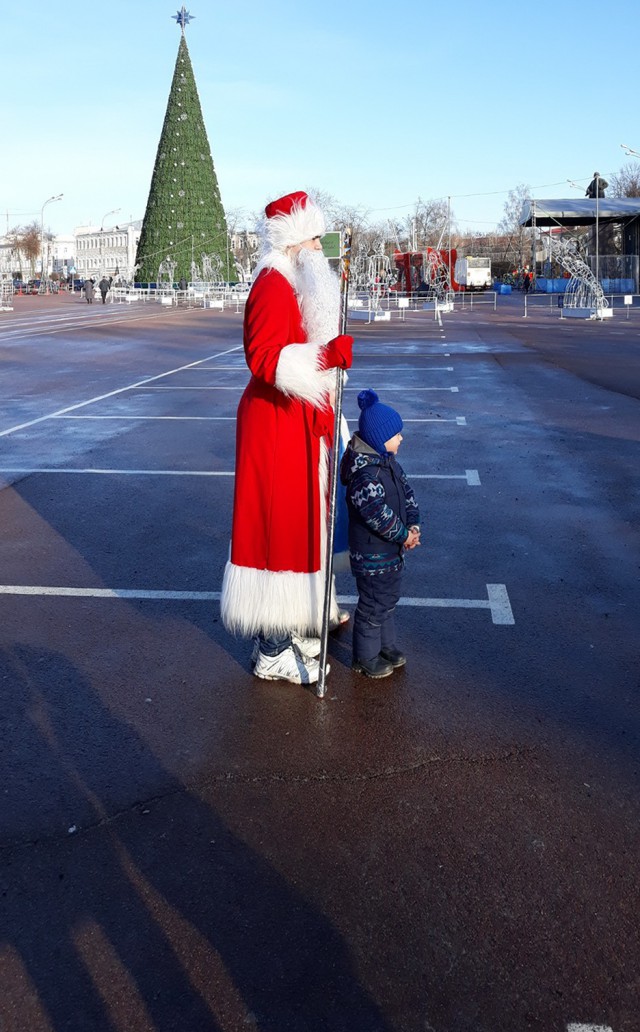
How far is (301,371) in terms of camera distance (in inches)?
151

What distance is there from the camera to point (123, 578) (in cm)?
580

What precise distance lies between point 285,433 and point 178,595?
1780 millimetres

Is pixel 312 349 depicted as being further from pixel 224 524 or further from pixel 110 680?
pixel 224 524

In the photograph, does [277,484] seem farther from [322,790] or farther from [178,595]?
[178,595]

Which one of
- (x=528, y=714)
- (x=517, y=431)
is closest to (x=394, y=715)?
(x=528, y=714)

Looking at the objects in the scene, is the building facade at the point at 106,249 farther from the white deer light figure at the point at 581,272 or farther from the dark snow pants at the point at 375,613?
the dark snow pants at the point at 375,613

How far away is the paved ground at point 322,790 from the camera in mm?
2510

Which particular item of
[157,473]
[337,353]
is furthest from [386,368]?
[337,353]

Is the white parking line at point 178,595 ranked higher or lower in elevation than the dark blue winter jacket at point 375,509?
lower

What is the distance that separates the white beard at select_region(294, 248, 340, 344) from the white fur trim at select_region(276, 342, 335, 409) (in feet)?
0.47

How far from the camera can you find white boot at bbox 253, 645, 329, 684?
14.3ft

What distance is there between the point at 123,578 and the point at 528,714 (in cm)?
280

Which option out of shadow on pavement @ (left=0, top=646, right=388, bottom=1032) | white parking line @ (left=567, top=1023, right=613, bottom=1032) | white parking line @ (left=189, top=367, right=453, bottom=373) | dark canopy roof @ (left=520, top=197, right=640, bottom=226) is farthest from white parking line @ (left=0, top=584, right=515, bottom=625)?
dark canopy roof @ (left=520, top=197, right=640, bottom=226)

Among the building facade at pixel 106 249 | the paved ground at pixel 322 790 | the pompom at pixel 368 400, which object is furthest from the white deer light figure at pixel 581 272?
the building facade at pixel 106 249
